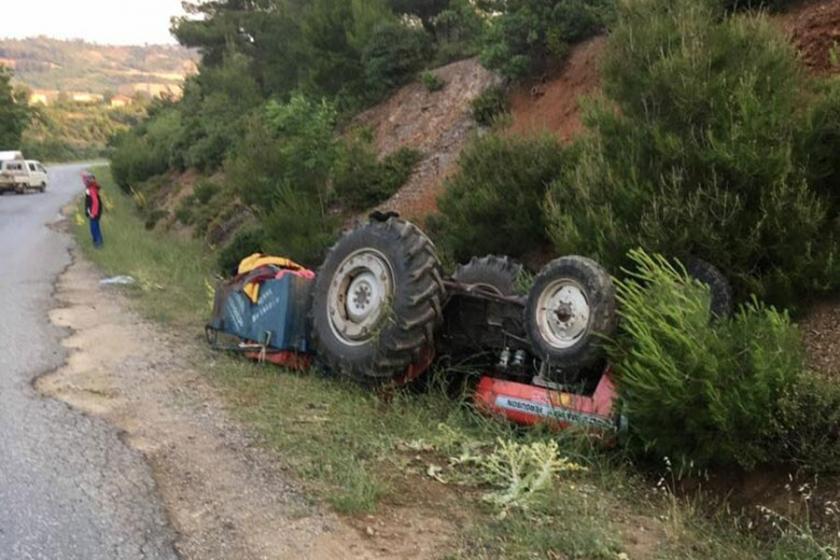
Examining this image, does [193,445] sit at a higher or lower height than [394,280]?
lower

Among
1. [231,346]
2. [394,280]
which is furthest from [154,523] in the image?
[231,346]

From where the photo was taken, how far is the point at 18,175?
37281 mm

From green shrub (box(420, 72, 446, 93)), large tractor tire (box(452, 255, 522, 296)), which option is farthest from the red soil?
large tractor tire (box(452, 255, 522, 296))

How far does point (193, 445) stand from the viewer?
16.1 ft

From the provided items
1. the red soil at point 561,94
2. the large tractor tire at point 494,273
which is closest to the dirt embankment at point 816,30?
the red soil at point 561,94

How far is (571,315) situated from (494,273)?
83.3 inches

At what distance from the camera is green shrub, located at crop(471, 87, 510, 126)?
15.2 m

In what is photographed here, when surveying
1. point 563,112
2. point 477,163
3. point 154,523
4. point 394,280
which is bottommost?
point 154,523

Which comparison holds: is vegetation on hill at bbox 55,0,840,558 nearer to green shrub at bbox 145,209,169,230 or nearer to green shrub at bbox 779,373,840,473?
green shrub at bbox 779,373,840,473

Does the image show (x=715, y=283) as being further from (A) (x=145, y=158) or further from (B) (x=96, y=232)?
(A) (x=145, y=158)

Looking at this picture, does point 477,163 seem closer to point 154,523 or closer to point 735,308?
point 735,308

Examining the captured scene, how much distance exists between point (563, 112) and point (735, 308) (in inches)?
326

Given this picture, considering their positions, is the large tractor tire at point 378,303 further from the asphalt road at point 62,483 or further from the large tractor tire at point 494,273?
the asphalt road at point 62,483

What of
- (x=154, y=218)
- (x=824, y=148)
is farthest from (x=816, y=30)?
(x=154, y=218)
